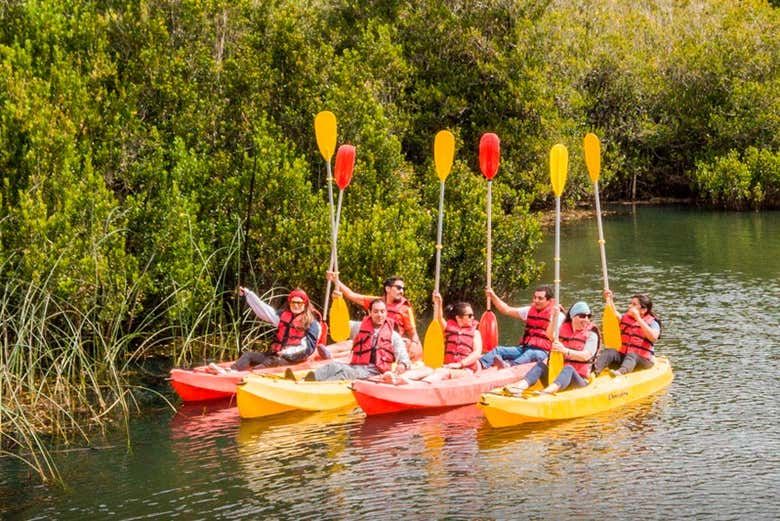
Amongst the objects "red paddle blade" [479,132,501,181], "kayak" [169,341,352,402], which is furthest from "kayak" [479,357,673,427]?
"red paddle blade" [479,132,501,181]

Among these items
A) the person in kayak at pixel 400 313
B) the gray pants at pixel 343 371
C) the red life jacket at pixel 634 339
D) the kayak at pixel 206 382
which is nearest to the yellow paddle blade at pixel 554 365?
the red life jacket at pixel 634 339

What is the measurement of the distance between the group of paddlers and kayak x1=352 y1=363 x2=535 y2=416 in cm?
17

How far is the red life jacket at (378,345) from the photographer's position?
527 inches

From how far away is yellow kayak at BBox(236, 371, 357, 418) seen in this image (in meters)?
12.7

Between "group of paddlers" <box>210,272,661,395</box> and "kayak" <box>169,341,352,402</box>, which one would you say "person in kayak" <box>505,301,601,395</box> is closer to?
"group of paddlers" <box>210,272,661,395</box>

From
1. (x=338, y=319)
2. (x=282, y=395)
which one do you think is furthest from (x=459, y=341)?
(x=282, y=395)

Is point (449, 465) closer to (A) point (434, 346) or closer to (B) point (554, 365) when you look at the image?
(B) point (554, 365)

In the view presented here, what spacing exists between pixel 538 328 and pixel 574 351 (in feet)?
4.85

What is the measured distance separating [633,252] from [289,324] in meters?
15.0

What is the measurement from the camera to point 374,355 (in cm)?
1346

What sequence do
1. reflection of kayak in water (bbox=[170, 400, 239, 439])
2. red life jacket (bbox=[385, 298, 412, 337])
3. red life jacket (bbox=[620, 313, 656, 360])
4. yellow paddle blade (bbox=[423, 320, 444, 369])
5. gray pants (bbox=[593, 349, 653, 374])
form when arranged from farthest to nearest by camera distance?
red life jacket (bbox=[385, 298, 412, 337]) → red life jacket (bbox=[620, 313, 656, 360]) → gray pants (bbox=[593, 349, 653, 374]) → yellow paddle blade (bbox=[423, 320, 444, 369]) → reflection of kayak in water (bbox=[170, 400, 239, 439])

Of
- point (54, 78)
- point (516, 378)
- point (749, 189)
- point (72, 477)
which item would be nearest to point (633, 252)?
point (749, 189)

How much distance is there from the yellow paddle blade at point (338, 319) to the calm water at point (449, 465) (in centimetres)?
200

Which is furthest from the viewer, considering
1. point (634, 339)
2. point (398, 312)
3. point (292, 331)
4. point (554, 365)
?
point (398, 312)
